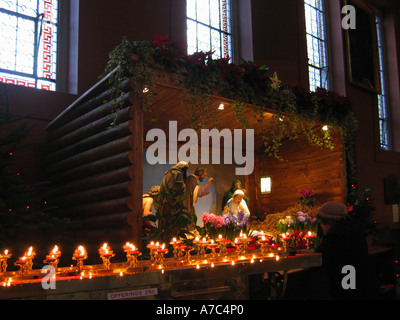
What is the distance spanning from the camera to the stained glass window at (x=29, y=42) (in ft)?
27.8

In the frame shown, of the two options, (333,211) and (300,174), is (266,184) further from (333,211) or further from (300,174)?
(333,211)

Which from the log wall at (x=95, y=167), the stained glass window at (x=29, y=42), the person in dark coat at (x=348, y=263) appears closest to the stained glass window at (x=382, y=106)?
the stained glass window at (x=29, y=42)

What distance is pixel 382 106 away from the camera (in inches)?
624

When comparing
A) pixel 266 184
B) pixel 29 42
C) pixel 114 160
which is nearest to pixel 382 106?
pixel 266 184

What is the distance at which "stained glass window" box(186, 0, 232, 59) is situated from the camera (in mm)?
11141

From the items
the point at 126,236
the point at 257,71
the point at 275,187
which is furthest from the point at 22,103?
the point at 275,187

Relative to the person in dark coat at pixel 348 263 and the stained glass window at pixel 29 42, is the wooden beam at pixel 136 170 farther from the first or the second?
the stained glass window at pixel 29 42

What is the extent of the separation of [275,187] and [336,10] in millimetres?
6962

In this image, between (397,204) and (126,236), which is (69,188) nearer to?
(126,236)

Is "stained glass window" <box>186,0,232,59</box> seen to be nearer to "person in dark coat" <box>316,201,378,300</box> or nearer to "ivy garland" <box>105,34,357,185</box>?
"ivy garland" <box>105,34,357,185</box>

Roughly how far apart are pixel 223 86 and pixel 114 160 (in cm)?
223

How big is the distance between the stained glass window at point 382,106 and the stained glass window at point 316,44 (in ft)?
9.00

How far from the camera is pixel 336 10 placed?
1430 centimetres
